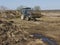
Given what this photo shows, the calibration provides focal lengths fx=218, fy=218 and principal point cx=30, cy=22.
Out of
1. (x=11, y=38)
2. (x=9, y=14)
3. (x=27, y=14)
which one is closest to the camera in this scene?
(x=11, y=38)

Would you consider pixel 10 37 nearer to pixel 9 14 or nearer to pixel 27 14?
pixel 27 14

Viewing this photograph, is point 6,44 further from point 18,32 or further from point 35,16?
point 35,16

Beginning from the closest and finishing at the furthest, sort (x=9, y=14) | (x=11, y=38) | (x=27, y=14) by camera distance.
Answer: (x=11, y=38) < (x=27, y=14) < (x=9, y=14)

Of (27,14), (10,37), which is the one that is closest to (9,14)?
(27,14)

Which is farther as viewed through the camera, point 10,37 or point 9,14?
point 9,14

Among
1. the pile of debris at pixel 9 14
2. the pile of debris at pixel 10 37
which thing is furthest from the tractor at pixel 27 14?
the pile of debris at pixel 10 37

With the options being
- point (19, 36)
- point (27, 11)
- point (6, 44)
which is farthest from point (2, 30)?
point (27, 11)

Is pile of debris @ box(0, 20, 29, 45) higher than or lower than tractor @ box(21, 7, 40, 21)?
higher

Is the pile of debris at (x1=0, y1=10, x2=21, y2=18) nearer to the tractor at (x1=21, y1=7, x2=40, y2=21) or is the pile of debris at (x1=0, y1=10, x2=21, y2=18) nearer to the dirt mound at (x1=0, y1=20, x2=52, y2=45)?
the tractor at (x1=21, y1=7, x2=40, y2=21)

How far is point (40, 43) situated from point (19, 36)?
114 inches

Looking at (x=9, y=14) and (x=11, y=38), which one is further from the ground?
(x=11, y=38)

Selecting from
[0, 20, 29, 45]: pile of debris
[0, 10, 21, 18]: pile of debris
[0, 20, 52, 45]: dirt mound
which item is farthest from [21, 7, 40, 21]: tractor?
[0, 20, 52, 45]: dirt mound

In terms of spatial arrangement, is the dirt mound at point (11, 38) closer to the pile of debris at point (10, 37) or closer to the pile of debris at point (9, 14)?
the pile of debris at point (10, 37)

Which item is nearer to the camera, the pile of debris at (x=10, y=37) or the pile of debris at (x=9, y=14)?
the pile of debris at (x=10, y=37)
